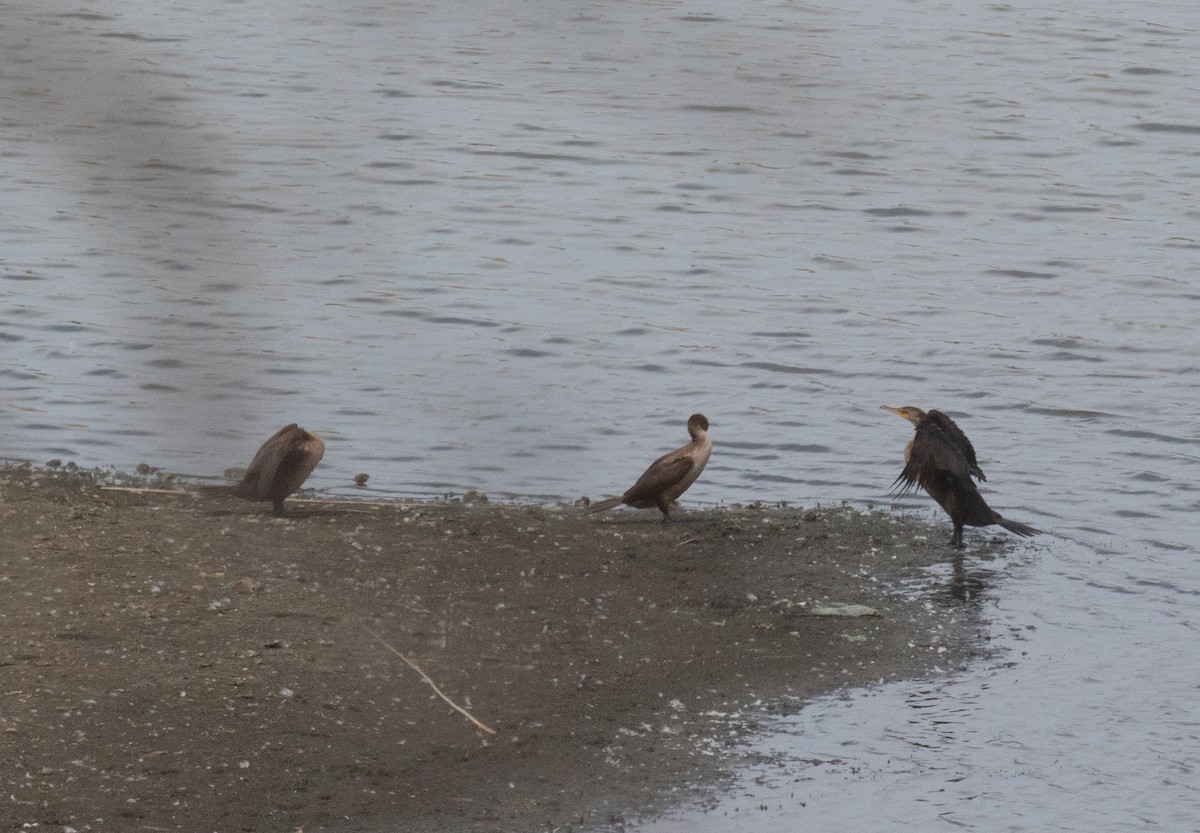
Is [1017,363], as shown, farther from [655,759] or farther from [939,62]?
[939,62]

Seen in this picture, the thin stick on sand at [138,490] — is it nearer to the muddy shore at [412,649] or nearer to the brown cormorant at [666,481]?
the muddy shore at [412,649]

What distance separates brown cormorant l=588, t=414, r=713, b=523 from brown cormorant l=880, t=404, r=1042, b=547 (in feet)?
3.25

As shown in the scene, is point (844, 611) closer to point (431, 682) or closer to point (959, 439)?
point (959, 439)

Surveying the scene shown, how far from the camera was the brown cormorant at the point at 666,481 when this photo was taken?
7137mm

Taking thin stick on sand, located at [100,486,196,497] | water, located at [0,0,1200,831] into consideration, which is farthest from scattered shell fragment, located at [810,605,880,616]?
thin stick on sand, located at [100,486,196,497]

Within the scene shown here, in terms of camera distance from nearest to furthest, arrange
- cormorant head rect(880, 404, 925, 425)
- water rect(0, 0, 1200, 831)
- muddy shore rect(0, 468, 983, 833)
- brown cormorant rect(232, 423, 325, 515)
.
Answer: water rect(0, 0, 1200, 831), muddy shore rect(0, 468, 983, 833), brown cormorant rect(232, 423, 325, 515), cormorant head rect(880, 404, 925, 425)

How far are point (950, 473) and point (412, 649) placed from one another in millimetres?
2806

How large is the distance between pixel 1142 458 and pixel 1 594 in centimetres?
586

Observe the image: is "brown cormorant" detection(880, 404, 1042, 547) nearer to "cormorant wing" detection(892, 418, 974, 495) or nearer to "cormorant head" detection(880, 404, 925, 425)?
"cormorant wing" detection(892, 418, 974, 495)

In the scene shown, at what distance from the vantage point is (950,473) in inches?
280

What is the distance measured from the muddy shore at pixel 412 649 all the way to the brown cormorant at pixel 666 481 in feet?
0.41

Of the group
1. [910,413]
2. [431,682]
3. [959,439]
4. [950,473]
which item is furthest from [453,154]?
[910,413]

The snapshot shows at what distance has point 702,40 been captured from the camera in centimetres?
121

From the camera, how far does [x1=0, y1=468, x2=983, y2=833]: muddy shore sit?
4.42 metres
